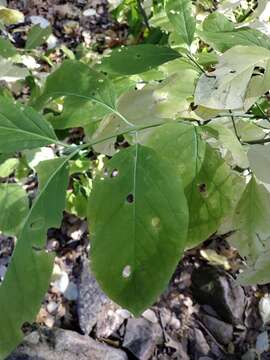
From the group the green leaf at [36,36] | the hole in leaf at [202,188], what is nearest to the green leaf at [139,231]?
the hole in leaf at [202,188]

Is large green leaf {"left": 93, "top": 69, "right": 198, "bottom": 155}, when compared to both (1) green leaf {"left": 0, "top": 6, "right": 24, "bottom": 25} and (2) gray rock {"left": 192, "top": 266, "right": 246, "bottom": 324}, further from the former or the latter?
(2) gray rock {"left": 192, "top": 266, "right": 246, "bottom": 324}

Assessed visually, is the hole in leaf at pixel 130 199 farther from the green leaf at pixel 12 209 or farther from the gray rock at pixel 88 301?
the gray rock at pixel 88 301

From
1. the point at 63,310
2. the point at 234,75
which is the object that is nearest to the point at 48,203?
the point at 234,75

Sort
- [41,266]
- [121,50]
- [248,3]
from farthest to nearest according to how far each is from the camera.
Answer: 1. [248,3]
2. [121,50]
3. [41,266]

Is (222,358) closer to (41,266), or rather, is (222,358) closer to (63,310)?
(63,310)

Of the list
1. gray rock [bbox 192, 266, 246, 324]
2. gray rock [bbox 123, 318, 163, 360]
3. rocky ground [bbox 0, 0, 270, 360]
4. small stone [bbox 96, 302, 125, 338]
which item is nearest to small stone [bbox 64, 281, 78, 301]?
rocky ground [bbox 0, 0, 270, 360]
